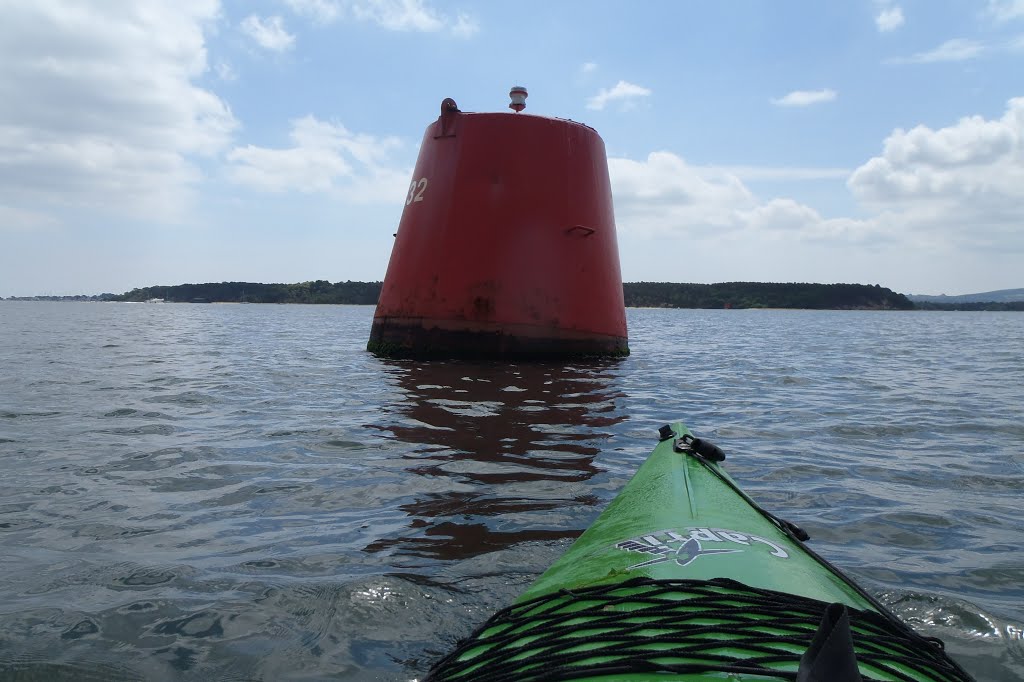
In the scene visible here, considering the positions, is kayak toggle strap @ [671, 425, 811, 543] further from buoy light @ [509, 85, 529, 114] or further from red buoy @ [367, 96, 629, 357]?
buoy light @ [509, 85, 529, 114]

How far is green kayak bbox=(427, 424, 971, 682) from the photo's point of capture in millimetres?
1447

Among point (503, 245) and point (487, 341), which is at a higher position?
point (503, 245)

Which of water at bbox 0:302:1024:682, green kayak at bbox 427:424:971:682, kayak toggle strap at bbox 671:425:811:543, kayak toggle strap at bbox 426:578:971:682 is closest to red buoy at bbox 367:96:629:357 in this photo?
water at bbox 0:302:1024:682

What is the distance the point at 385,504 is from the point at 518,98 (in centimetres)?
863

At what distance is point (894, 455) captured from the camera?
5148 millimetres

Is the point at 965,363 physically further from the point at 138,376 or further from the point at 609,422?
the point at 138,376

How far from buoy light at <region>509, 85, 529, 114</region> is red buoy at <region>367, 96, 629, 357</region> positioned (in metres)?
0.86

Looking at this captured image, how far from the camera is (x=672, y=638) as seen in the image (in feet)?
5.11

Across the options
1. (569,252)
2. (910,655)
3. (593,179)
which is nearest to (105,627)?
(910,655)

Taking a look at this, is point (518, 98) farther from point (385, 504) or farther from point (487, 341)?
point (385, 504)

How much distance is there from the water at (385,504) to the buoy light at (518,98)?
481 centimetres

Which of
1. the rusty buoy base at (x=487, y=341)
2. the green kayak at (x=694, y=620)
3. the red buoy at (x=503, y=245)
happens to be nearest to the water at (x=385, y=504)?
the green kayak at (x=694, y=620)

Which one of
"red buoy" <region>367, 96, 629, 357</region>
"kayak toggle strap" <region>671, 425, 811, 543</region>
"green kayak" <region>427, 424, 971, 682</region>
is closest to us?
"green kayak" <region>427, 424, 971, 682</region>

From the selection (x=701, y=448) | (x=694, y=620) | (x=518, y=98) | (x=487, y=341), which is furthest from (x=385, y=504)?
(x=518, y=98)
